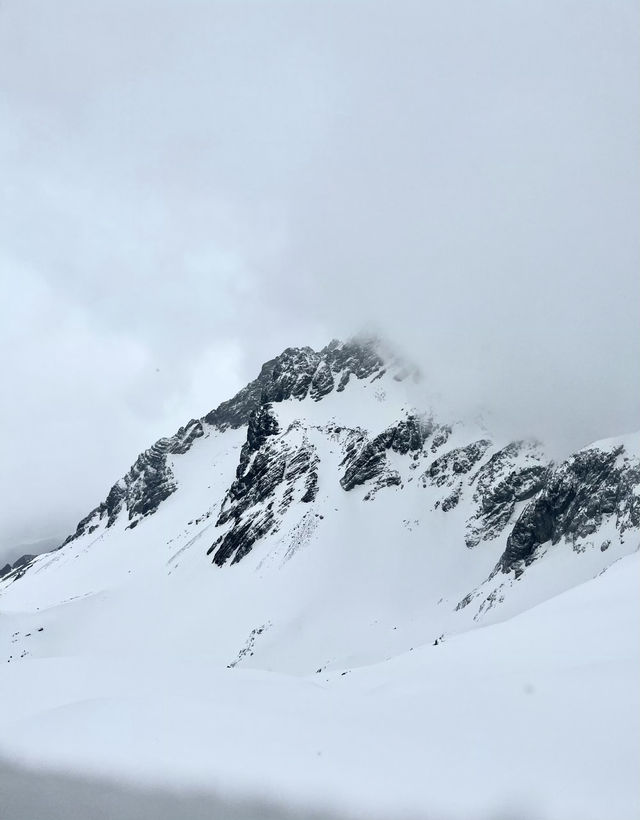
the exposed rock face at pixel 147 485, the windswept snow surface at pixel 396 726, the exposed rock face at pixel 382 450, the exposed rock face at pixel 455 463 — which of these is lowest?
the windswept snow surface at pixel 396 726

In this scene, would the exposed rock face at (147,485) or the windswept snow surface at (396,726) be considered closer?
the windswept snow surface at (396,726)

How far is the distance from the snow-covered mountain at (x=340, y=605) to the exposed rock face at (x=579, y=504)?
0.20 metres

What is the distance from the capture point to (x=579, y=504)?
160 ft

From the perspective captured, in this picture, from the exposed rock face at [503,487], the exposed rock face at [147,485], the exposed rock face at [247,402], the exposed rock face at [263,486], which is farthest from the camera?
the exposed rock face at [147,485]

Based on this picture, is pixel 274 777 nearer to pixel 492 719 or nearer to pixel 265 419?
pixel 492 719

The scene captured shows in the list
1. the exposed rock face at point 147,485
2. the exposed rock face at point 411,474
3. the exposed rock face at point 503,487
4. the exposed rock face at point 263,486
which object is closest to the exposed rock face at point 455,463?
the exposed rock face at point 411,474

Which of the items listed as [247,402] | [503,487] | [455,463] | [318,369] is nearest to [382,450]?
[455,463]

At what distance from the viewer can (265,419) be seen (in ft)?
318

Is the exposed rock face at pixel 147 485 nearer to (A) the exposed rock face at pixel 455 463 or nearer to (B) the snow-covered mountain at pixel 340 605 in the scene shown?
(B) the snow-covered mountain at pixel 340 605

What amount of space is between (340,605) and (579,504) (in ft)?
80.6

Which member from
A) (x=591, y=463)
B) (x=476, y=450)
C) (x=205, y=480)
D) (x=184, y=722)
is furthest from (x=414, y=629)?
(x=205, y=480)

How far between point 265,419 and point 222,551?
2839 centimetres

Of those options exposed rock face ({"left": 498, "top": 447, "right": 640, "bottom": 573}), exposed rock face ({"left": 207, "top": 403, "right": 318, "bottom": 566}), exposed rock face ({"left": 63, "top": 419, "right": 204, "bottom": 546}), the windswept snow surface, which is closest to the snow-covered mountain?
the windswept snow surface

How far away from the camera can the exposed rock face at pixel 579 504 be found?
150ft
